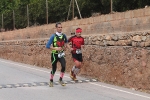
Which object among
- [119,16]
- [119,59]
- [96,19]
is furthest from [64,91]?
[96,19]

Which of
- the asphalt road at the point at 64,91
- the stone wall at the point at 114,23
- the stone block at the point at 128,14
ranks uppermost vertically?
the stone block at the point at 128,14

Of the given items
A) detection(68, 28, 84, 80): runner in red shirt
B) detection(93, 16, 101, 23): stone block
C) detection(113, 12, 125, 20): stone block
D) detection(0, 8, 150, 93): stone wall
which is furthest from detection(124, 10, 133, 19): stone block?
detection(93, 16, 101, 23): stone block

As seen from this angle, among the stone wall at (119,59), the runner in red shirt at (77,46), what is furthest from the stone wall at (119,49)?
the runner in red shirt at (77,46)

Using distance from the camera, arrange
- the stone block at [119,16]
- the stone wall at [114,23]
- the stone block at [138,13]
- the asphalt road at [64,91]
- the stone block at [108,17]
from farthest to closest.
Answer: the stone block at [108,17] < the stone block at [119,16] < the stone block at [138,13] < the stone wall at [114,23] < the asphalt road at [64,91]

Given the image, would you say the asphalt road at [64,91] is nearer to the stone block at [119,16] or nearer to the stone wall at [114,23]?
the stone wall at [114,23]

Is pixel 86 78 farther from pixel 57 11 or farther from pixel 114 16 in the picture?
pixel 57 11

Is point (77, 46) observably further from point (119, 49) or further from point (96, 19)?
point (96, 19)

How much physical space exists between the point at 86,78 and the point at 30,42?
30.0ft

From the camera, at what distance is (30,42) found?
21609 millimetres

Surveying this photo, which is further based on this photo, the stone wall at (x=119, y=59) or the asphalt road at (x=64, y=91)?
the stone wall at (x=119, y=59)

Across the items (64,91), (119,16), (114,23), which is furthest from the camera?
(114,23)

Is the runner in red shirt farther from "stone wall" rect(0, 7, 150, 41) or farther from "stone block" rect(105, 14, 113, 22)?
"stone block" rect(105, 14, 113, 22)

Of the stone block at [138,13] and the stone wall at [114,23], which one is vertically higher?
the stone block at [138,13]

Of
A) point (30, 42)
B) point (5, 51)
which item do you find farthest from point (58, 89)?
point (5, 51)
